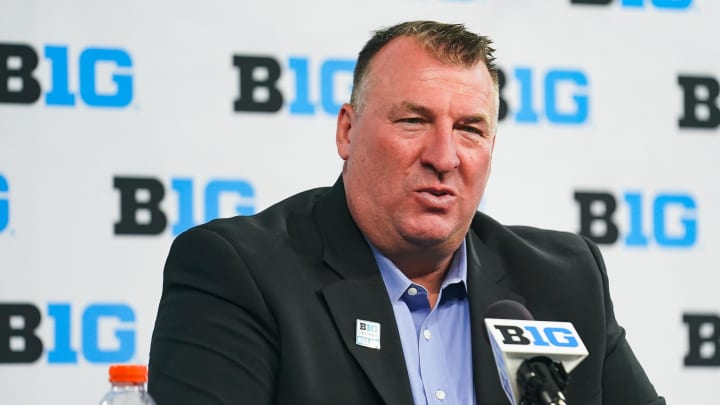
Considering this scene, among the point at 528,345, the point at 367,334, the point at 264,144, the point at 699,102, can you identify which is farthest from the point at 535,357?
the point at 699,102

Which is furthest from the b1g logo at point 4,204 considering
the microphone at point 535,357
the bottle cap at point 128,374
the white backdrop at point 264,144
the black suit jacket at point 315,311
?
the microphone at point 535,357

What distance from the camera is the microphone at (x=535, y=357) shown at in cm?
168

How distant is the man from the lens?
223 cm

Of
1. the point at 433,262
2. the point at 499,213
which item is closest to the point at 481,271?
the point at 433,262

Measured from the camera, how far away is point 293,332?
2242mm

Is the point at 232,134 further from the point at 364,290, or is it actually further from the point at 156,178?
the point at 364,290

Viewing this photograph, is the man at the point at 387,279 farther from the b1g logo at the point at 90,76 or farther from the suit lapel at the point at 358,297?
the b1g logo at the point at 90,76

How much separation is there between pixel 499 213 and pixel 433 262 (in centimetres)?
131

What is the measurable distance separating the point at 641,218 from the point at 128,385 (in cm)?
260

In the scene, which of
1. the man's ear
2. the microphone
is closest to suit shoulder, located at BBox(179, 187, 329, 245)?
the man's ear

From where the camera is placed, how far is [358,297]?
2.36 metres

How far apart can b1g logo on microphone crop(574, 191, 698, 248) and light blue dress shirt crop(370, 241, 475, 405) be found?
4.65 feet

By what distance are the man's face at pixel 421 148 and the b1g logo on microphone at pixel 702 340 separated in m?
1.76

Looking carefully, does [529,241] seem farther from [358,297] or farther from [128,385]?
[128,385]
